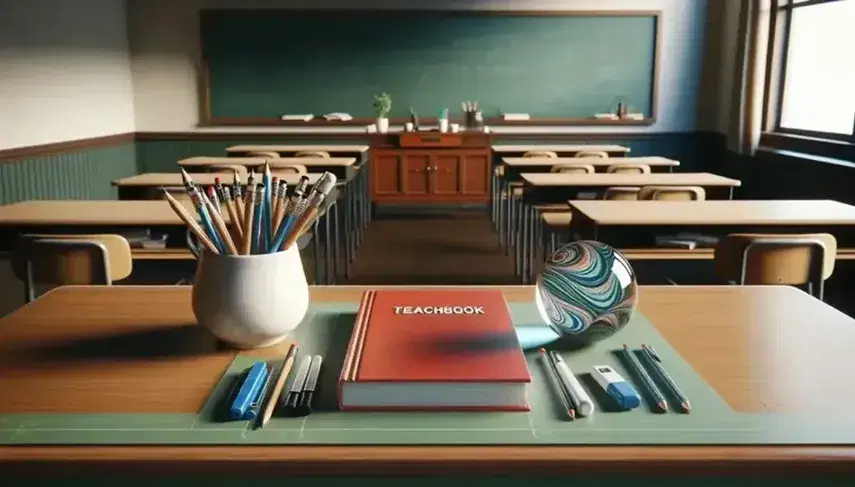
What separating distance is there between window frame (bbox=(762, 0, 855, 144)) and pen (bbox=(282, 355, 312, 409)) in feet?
19.6

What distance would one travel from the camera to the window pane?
5230 millimetres

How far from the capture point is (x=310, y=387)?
798mm

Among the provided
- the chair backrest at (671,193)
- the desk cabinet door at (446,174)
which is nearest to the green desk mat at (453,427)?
the chair backrest at (671,193)

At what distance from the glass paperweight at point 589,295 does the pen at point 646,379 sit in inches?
1.8

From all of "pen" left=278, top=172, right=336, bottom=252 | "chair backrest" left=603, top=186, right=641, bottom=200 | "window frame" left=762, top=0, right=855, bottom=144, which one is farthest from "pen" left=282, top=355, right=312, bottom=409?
"window frame" left=762, top=0, right=855, bottom=144

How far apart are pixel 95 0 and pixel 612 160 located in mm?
4976

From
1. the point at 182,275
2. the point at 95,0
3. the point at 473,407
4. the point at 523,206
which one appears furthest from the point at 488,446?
the point at 95,0

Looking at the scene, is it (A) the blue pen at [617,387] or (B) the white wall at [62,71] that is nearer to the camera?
(A) the blue pen at [617,387]

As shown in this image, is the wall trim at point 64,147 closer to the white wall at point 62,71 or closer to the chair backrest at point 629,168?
the white wall at point 62,71

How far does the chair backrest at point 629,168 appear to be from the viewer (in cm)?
468

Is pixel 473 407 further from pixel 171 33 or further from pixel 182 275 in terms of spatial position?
pixel 171 33

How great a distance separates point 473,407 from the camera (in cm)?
76

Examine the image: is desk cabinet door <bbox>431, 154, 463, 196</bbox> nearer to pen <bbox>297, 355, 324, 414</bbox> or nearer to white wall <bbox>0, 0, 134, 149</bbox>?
white wall <bbox>0, 0, 134, 149</bbox>

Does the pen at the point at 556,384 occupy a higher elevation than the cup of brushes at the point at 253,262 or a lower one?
lower
